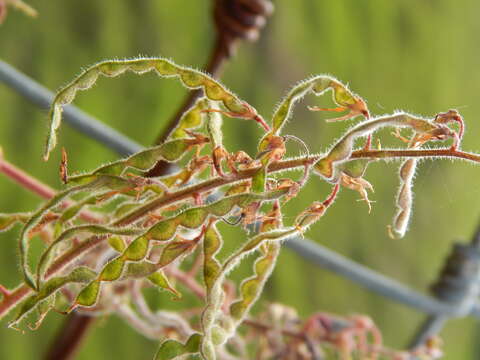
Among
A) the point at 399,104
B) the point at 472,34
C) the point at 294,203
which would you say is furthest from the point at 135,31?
the point at 472,34

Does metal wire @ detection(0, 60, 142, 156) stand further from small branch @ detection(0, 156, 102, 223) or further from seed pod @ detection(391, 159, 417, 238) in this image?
seed pod @ detection(391, 159, 417, 238)

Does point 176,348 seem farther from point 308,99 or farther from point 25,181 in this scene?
point 308,99

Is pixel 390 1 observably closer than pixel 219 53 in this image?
No

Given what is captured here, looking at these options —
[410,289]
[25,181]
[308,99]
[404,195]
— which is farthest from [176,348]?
[308,99]

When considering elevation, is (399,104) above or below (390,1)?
below

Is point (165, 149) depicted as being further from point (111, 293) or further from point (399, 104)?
point (399, 104)

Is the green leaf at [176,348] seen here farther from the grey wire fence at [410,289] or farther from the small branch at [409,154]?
the grey wire fence at [410,289]
